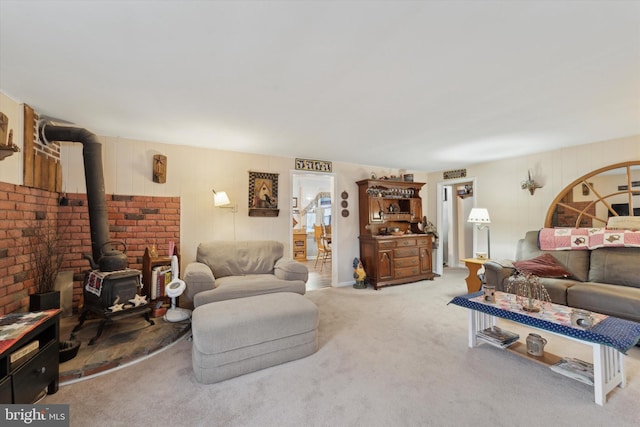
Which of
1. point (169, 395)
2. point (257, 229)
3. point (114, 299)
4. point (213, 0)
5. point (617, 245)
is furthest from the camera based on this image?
point (257, 229)

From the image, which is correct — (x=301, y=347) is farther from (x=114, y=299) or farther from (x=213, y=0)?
(x=213, y=0)

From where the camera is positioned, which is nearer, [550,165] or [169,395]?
[169,395]

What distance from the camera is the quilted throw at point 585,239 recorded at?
3.03 metres

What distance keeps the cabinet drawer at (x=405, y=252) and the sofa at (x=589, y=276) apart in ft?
4.86

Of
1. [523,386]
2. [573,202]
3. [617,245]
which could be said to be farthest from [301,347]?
[573,202]

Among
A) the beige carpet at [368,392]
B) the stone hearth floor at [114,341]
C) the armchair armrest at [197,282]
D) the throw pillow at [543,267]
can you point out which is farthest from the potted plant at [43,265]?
the throw pillow at [543,267]

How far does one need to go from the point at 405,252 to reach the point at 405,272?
13.8 inches

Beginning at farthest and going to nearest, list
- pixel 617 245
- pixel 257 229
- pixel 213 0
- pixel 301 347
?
pixel 257 229 < pixel 617 245 < pixel 301 347 < pixel 213 0

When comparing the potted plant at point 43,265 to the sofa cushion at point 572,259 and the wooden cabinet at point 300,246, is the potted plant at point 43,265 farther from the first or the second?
the sofa cushion at point 572,259

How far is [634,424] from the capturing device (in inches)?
61.3

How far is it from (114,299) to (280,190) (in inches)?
100.0

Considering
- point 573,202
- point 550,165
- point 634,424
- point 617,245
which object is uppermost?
point 550,165

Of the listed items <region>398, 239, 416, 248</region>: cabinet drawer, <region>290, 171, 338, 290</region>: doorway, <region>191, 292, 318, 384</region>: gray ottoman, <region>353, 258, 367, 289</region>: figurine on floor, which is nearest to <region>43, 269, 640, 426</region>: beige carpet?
<region>191, 292, 318, 384</region>: gray ottoman

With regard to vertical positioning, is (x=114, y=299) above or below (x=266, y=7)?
below
